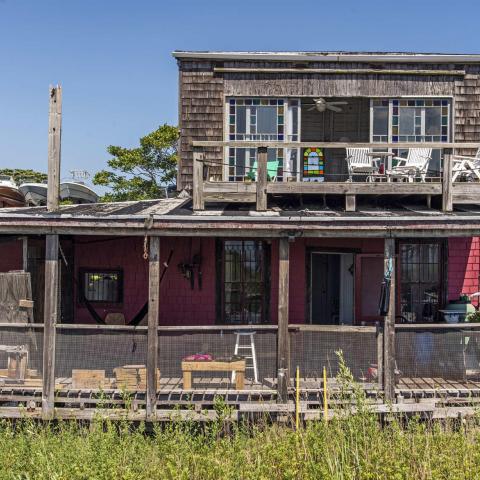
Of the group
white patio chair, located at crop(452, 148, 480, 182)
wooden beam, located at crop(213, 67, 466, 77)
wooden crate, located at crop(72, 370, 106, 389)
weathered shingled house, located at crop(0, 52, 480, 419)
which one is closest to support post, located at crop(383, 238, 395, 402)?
weathered shingled house, located at crop(0, 52, 480, 419)

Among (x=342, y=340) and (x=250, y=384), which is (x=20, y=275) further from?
(x=342, y=340)

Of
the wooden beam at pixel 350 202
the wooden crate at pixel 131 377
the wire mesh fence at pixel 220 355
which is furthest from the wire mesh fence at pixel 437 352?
the wooden crate at pixel 131 377

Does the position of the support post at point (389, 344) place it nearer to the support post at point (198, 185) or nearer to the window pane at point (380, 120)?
the support post at point (198, 185)

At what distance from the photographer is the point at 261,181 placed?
33.4 ft

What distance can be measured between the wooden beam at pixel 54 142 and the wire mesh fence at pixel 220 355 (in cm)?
310

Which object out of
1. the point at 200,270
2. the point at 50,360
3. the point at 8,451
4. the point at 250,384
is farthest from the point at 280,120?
the point at 8,451

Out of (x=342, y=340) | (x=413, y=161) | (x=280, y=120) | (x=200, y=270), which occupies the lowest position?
(x=342, y=340)

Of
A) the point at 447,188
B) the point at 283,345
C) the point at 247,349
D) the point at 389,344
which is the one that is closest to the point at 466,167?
the point at 447,188

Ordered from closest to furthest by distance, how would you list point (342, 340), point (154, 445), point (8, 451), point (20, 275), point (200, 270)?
point (8, 451), point (154, 445), point (342, 340), point (20, 275), point (200, 270)

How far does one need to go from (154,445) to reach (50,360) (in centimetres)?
215

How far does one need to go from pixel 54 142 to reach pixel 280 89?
255 inches

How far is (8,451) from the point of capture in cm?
757

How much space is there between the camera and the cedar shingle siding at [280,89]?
13.9 metres

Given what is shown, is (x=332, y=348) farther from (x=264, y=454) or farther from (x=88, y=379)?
(x=88, y=379)
